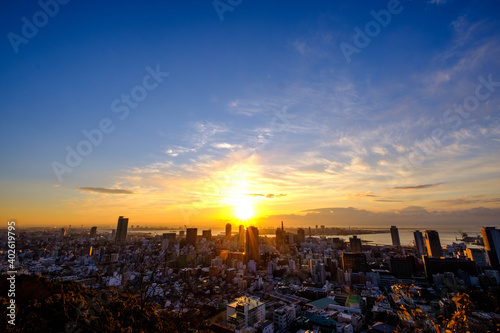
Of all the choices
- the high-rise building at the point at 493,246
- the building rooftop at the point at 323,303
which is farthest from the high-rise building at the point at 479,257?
the building rooftop at the point at 323,303

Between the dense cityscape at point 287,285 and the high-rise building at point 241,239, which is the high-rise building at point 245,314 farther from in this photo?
the high-rise building at point 241,239

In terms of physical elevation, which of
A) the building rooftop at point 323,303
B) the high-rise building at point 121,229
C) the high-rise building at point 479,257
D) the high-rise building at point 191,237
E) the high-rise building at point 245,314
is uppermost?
the high-rise building at point 121,229

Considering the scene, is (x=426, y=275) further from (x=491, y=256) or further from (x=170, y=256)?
(x=170, y=256)

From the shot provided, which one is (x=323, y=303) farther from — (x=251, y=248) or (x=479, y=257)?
(x=479, y=257)

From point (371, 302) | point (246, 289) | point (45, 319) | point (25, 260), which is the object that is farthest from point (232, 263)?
point (45, 319)

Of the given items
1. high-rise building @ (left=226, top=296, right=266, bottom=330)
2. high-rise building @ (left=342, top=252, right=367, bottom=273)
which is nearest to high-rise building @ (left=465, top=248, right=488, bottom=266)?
high-rise building @ (left=342, top=252, right=367, bottom=273)

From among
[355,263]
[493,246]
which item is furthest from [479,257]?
[355,263]

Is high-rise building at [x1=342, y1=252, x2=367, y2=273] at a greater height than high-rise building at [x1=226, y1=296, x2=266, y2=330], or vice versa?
high-rise building at [x1=226, y1=296, x2=266, y2=330]

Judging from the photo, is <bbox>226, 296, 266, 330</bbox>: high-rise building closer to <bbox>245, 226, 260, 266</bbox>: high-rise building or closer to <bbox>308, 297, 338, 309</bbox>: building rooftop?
<bbox>308, 297, 338, 309</bbox>: building rooftop
